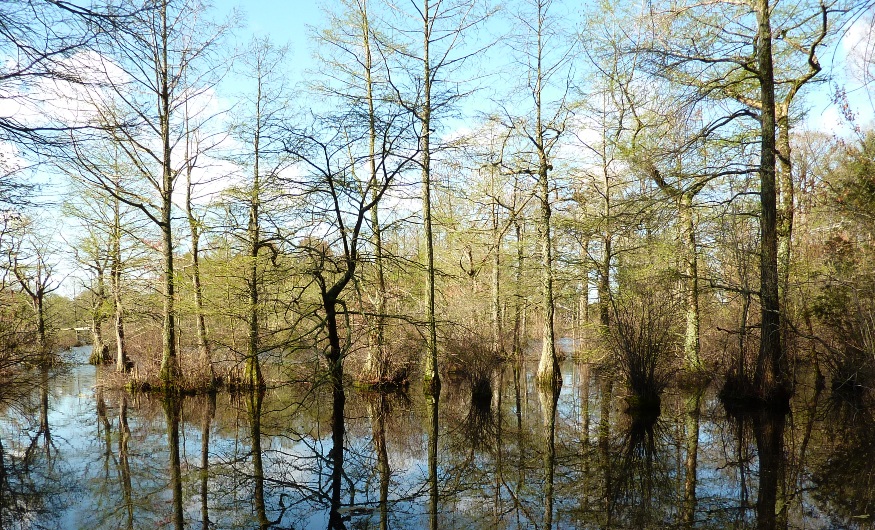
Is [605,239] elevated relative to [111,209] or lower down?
lower down

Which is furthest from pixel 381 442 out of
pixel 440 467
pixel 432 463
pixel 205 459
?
pixel 205 459

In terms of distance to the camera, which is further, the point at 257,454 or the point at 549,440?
the point at 549,440

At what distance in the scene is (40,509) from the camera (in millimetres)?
5016

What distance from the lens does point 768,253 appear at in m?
9.73

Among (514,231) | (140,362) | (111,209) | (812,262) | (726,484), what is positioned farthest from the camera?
(514,231)

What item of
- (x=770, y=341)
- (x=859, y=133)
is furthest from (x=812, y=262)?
(x=770, y=341)

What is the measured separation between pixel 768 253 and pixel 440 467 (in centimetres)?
698

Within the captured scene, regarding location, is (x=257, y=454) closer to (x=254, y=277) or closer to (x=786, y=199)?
(x=254, y=277)

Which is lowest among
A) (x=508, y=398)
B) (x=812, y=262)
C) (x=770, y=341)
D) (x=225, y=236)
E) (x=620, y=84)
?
(x=508, y=398)

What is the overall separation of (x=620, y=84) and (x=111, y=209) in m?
15.3

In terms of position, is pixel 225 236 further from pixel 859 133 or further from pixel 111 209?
pixel 859 133

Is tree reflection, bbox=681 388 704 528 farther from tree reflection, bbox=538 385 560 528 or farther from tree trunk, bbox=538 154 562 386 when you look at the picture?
tree trunk, bbox=538 154 562 386

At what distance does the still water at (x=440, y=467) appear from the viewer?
4.70 meters

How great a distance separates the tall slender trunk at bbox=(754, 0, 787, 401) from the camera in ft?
31.4
